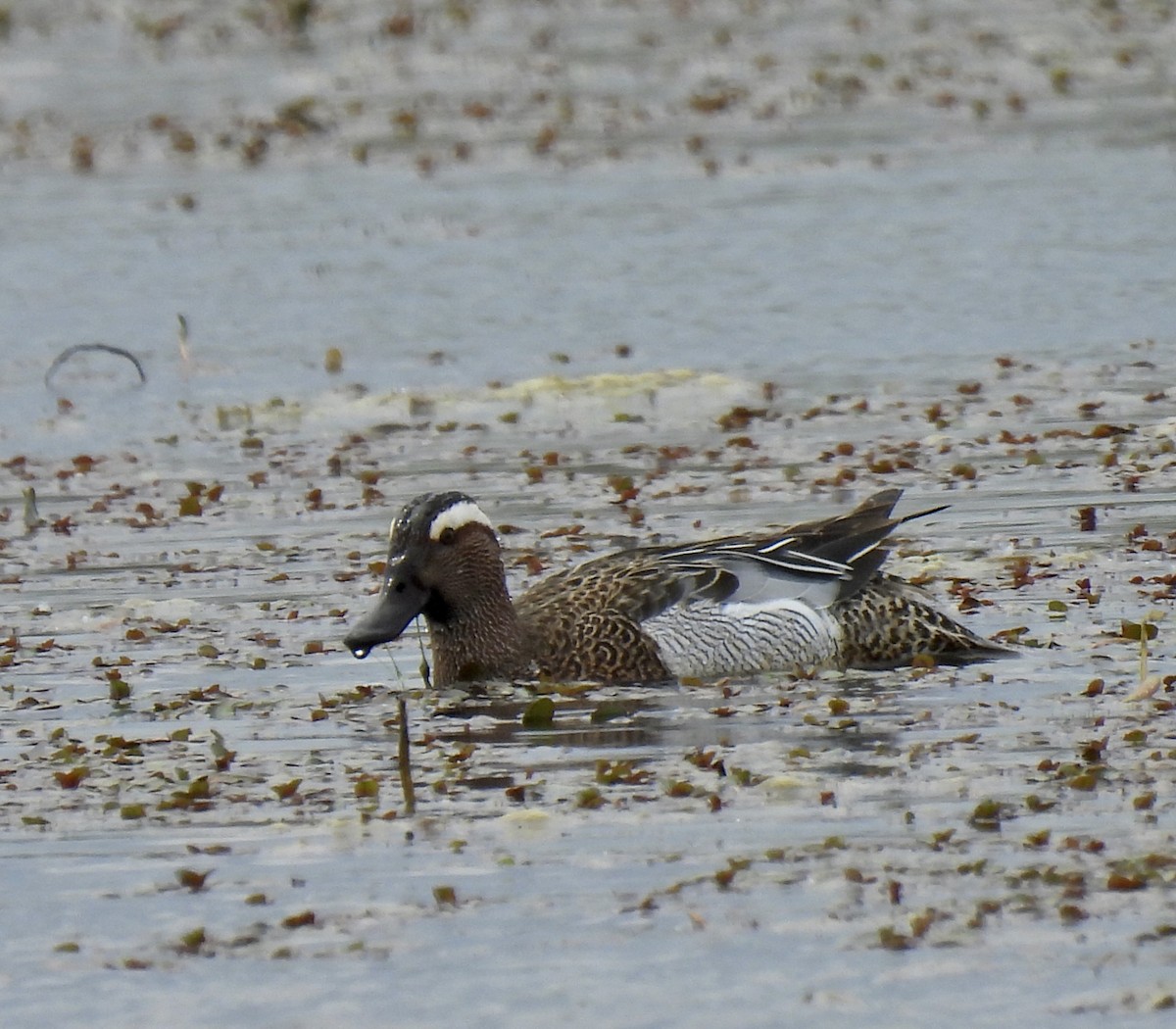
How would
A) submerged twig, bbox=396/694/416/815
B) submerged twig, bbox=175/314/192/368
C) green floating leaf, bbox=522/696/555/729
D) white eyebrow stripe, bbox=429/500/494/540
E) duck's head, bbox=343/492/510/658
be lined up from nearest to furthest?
submerged twig, bbox=396/694/416/815 → green floating leaf, bbox=522/696/555/729 → duck's head, bbox=343/492/510/658 → white eyebrow stripe, bbox=429/500/494/540 → submerged twig, bbox=175/314/192/368

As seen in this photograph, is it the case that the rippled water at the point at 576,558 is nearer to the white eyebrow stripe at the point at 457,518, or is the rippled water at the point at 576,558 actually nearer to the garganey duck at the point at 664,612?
the garganey duck at the point at 664,612

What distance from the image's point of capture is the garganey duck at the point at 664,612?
1065 centimetres

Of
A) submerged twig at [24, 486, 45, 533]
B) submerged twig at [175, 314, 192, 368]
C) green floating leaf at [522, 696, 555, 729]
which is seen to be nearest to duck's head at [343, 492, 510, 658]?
green floating leaf at [522, 696, 555, 729]

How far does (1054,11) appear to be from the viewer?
35.4 m

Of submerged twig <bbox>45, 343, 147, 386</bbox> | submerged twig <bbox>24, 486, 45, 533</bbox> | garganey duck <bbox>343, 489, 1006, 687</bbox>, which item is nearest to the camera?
garganey duck <bbox>343, 489, 1006, 687</bbox>

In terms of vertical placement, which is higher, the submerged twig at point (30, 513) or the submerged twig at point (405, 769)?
the submerged twig at point (30, 513)

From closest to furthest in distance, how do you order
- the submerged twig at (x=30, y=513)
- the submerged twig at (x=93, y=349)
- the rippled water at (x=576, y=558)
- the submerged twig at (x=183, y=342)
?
the rippled water at (x=576, y=558) < the submerged twig at (x=30, y=513) < the submerged twig at (x=93, y=349) < the submerged twig at (x=183, y=342)

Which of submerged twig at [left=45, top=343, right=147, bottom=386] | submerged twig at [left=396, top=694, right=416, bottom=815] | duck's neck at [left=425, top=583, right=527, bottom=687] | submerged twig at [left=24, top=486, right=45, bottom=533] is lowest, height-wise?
submerged twig at [left=396, top=694, right=416, bottom=815]

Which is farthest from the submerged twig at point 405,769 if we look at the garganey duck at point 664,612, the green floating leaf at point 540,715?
the garganey duck at point 664,612

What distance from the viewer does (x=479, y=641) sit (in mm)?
10773

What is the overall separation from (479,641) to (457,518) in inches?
19.0

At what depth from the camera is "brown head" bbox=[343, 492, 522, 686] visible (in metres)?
10.8

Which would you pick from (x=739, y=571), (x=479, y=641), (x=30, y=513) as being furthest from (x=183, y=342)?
(x=739, y=571)

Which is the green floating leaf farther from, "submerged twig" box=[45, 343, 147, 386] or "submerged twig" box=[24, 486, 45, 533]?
"submerged twig" box=[45, 343, 147, 386]
